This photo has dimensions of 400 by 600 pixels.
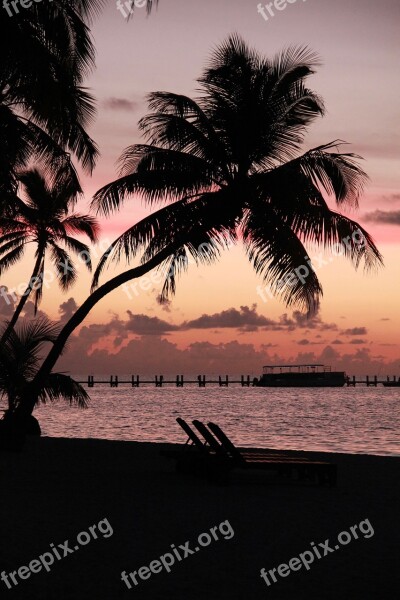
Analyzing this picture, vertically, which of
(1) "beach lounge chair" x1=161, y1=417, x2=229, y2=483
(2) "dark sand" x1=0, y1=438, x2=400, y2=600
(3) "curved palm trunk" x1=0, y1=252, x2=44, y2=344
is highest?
(3) "curved palm trunk" x1=0, y1=252, x2=44, y2=344

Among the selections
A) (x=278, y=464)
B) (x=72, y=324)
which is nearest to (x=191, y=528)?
(x=278, y=464)

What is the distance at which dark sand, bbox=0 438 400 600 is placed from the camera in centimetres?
773

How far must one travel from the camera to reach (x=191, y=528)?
35.4ft

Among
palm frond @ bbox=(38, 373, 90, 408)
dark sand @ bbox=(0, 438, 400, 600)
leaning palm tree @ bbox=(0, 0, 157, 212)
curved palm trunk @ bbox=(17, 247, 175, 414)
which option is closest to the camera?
dark sand @ bbox=(0, 438, 400, 600)

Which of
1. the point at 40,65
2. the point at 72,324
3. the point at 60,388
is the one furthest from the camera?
the point at 60,388

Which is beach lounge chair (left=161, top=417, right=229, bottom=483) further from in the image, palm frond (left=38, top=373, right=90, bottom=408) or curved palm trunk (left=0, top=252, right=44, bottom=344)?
curved palm trunk (left=0, top=252, right=44, bottom=344)

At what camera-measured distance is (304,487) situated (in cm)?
1555

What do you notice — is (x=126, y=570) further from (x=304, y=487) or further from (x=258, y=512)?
(x=304, y=487)

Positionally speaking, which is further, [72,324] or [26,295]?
[26,295]

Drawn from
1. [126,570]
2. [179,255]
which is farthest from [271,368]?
[126,570]

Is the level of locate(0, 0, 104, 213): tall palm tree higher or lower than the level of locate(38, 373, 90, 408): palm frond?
higher

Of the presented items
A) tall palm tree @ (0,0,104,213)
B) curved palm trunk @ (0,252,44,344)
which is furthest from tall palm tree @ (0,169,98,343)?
tall palm tree @ (0,0,104,213)

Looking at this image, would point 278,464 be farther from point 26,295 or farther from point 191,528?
point 26,295

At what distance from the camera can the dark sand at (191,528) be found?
7.73 m
